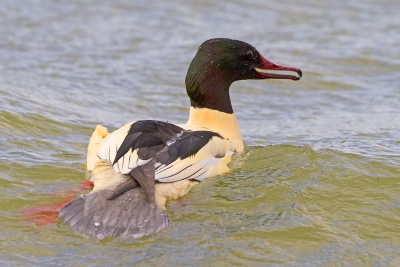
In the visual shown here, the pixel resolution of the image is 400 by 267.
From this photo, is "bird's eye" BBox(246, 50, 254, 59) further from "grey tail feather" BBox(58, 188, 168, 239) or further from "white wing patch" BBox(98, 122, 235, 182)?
"grey tail feather" BBox(58, 188, 168, 239)

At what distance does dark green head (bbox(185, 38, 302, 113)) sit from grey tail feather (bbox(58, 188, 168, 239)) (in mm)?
1896

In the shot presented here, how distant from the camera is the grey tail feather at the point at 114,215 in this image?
5.62 metres

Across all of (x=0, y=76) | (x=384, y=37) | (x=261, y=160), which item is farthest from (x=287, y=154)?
(x=384, y=37)

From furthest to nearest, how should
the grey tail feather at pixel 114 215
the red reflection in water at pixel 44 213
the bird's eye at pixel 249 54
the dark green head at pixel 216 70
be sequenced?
1. the bird's eye at pixel 249 54
2. the dark green head at pixel 216 70
3. the red reflection in water at pixel 44 213
4. the grey tail feather at pixel 114 215

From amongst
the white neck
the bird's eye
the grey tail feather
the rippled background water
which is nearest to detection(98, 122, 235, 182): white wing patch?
the rippled background water

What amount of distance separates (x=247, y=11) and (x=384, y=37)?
125 inches

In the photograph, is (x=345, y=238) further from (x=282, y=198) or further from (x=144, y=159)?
(x=144, y=159)

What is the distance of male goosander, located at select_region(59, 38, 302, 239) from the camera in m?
5.78

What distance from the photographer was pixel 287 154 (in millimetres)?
7855

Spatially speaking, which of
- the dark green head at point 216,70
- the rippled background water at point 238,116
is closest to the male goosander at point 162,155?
the dark green head at point 216,70

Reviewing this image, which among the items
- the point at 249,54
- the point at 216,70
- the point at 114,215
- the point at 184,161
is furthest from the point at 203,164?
the point at 249,54

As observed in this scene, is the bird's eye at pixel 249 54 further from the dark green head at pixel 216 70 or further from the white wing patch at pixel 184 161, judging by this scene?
the white wing patch at pixel 184 161

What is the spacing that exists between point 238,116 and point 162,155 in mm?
4464

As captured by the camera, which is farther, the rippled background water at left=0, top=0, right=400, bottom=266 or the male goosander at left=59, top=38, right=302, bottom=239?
the male goosander at left=59, top=38, right=302, bottom=239
